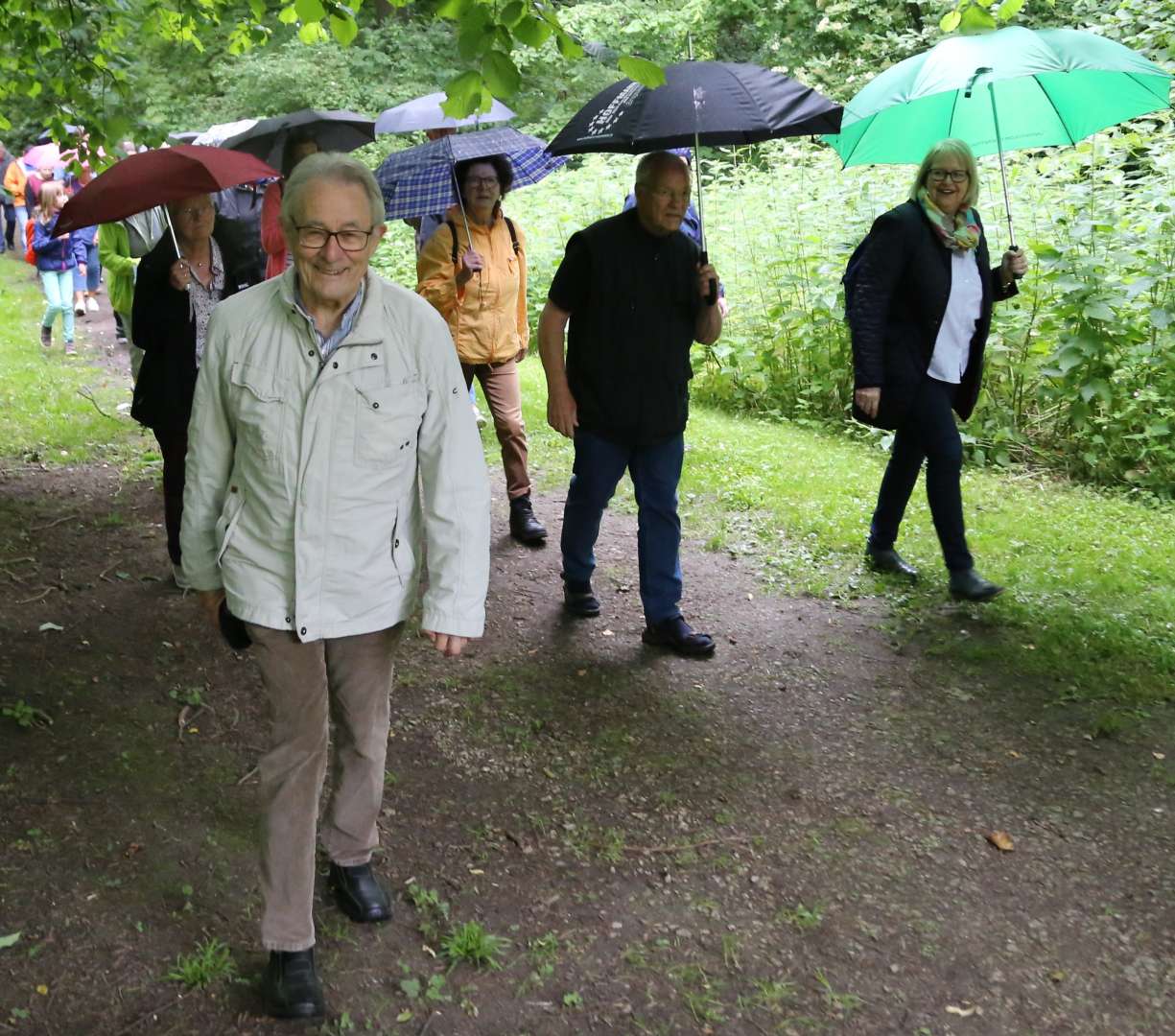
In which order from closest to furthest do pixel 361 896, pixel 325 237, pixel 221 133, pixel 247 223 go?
pixel 325 237
pixel 361 896
pixel 247 223
pixel 221 133

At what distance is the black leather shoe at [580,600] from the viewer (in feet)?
18.8

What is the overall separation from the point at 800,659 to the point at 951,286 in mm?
1866

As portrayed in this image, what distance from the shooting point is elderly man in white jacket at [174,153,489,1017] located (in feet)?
9.22

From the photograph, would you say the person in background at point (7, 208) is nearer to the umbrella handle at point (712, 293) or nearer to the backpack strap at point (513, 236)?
the backpack strap at point (513, 236)

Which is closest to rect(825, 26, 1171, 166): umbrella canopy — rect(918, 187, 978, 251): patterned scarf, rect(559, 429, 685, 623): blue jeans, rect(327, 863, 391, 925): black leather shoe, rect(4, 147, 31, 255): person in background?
rect(918, 187, 978, 251): patterned scarf

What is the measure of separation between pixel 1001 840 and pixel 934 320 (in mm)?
2573

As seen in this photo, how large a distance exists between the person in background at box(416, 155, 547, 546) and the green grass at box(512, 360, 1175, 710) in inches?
41.6

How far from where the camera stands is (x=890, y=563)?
6258mm

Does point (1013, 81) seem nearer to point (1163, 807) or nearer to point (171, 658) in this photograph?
point (1163, 807)

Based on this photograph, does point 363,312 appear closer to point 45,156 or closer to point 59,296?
point 59,296

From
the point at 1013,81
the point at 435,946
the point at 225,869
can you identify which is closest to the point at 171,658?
the point at 225,869

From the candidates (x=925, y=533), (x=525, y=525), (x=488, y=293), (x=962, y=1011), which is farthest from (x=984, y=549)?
(x=962, y=1011)

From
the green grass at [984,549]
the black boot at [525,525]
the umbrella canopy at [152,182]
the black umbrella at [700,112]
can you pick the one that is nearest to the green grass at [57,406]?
the green grass at [984,549]

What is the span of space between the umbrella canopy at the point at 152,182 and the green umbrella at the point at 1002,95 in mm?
2875
